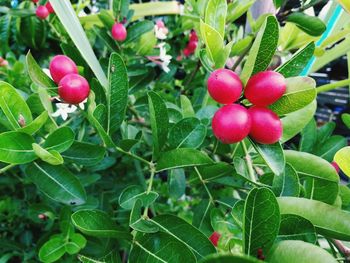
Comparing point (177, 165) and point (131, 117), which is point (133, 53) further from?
point (177, 165)

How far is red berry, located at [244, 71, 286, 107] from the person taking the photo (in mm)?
441

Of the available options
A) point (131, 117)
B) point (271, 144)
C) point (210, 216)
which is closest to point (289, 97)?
point (271, 144)

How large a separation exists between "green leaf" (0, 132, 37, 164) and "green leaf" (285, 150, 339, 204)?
0.40m

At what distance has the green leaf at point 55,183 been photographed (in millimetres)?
633

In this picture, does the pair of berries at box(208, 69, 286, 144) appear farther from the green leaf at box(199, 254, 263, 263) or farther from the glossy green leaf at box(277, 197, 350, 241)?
the green leaf at box(199, 254, 263, 263)

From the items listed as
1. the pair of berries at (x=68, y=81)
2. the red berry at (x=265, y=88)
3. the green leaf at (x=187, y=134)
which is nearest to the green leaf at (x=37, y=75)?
the pair of berries at (x=68, y=81)

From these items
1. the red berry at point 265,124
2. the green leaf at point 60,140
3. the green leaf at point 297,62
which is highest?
the green leaf at point 297,62

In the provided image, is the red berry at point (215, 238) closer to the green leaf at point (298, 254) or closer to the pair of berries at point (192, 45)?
the green leaf at point (298, 254)

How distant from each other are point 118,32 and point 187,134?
15.2 inches

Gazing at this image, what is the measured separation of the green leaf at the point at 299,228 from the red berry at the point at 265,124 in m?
0.09

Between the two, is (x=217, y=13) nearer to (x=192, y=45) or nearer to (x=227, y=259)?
(x=227, y=259)

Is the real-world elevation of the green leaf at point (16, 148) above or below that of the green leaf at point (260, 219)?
below

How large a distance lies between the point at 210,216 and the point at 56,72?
15.0 inches

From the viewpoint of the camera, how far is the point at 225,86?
0.44m
